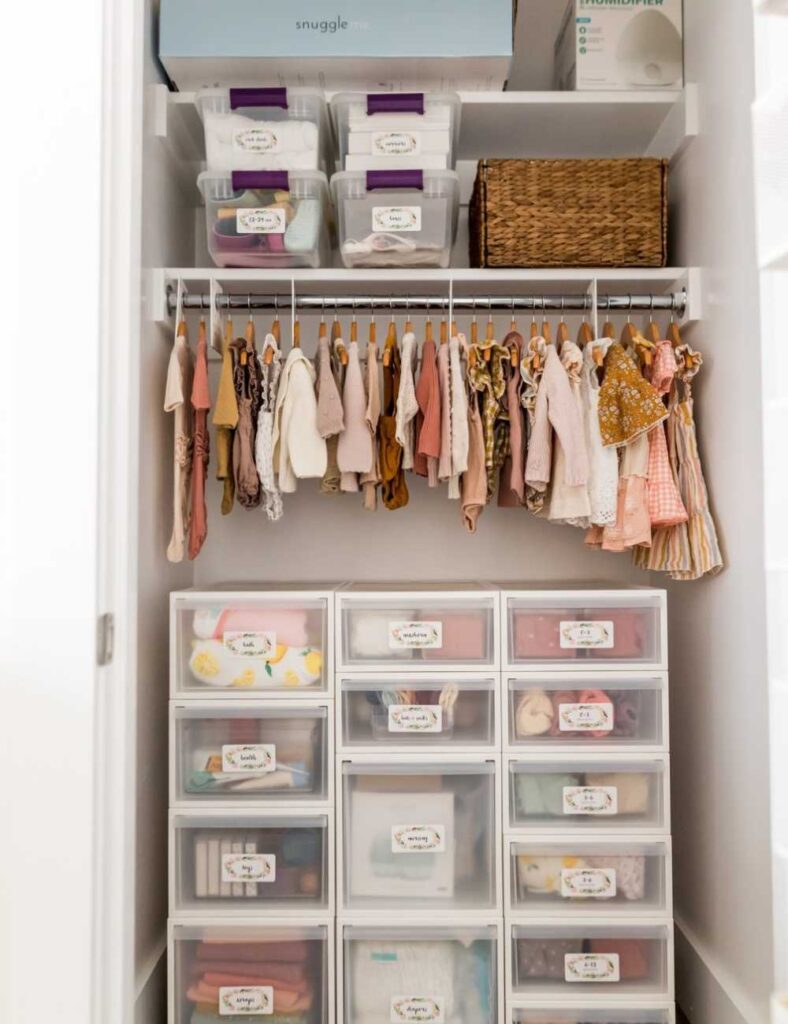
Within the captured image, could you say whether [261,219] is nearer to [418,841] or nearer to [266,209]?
[266,209]

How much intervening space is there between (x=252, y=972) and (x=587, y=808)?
2.59 feet

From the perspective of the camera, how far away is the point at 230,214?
1.93 m

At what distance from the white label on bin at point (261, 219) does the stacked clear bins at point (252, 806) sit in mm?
818

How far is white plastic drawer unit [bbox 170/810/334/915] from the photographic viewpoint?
1.83 meters

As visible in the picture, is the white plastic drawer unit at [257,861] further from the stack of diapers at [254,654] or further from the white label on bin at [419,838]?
the stack of diapers at [254,654]

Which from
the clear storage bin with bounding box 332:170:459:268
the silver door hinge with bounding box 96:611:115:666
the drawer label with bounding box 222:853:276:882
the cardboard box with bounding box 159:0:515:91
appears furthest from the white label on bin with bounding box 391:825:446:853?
the cardboard box with bounding box 159:0:515:91

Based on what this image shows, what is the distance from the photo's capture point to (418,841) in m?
1.83

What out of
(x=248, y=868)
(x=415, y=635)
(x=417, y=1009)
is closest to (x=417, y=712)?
(x=415, y=635)

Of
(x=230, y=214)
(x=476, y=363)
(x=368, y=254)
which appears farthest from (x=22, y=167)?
(x=476, y=363)

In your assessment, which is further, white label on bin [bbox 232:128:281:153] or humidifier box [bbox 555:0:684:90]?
humidifier box [bbox 555:0:684:90]

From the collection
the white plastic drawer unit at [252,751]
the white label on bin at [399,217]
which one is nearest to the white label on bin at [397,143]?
the white label on bin at [399,217]

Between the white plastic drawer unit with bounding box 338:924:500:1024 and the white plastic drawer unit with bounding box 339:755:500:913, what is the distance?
0.06 m

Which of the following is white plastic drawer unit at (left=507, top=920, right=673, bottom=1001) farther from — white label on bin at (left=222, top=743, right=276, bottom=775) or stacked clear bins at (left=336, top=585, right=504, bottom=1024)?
white label on bin at (left=222, top=743, right=276, bottom=775)

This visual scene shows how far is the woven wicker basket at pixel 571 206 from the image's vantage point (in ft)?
6.53
